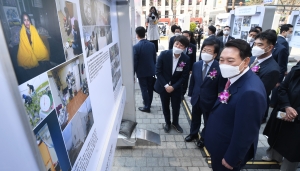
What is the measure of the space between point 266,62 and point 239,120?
1533 millimetres

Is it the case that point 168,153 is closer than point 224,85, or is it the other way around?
point 224,85

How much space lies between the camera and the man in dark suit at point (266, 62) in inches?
93.7

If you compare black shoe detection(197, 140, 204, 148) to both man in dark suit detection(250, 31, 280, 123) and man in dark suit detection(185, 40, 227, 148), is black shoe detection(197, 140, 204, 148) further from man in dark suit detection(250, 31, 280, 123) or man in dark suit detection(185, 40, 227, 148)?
man in dark suit detection(250, 31, 280, 123)

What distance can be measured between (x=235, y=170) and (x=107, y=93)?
62.2 inches

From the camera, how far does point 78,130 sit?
99 centimetres

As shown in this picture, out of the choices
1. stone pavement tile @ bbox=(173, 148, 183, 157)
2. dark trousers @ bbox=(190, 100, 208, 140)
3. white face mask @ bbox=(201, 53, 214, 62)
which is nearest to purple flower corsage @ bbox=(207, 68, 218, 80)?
white face mask @ bbox=(201, 53, 214, 62)

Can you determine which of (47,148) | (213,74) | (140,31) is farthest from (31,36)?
(140,31)

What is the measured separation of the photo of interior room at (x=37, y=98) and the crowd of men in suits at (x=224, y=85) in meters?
1.43

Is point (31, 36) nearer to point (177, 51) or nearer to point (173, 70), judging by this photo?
point (177, 51)

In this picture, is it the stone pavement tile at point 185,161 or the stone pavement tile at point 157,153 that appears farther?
the stone pavement tile at point 157,153

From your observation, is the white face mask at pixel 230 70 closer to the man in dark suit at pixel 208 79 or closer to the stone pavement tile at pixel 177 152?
the man in dark suit at pixel 208 79

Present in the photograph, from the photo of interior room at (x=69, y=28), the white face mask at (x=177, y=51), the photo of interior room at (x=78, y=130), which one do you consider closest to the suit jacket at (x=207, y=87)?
the white face mask at (x=177, y=51)

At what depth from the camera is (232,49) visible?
1.63 meters

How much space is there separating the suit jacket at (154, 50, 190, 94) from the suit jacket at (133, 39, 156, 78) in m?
0.73
